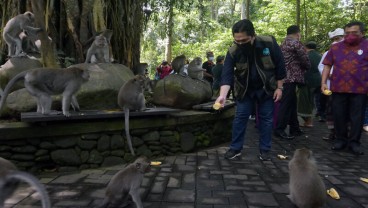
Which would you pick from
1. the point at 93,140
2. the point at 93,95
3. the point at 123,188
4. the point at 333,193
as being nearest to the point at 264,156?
the point at 333,193

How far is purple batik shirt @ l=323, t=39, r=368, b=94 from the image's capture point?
18.8 ft

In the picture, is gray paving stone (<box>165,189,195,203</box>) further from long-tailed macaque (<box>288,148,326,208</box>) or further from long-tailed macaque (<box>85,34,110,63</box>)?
long-tailed macaque (<box>85,34,110,63</box>)

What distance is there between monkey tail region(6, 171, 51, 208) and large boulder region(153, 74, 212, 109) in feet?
13.1

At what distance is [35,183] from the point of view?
101 inches

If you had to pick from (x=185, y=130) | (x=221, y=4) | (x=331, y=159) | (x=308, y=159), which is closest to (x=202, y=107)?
(x=185, y=130)

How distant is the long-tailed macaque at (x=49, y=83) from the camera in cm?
479

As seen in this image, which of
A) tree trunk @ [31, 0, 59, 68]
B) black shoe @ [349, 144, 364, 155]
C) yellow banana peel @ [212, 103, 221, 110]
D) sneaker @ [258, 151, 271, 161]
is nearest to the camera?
yellow banana peel @ [212, 103, 221, 110]

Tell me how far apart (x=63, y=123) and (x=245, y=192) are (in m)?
2.49

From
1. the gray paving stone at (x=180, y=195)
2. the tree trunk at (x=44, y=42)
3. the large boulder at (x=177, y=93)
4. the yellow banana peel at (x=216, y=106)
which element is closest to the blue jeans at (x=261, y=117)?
the yellow banana peel at (x=216, y=106)

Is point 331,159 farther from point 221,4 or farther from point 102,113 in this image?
point 221,4

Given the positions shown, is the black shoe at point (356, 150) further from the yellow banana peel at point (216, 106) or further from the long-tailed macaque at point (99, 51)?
the long-tailed macaque at point (99, 51)

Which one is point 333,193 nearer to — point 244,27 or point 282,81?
point 282,81

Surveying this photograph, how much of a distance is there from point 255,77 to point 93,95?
8.14 ft

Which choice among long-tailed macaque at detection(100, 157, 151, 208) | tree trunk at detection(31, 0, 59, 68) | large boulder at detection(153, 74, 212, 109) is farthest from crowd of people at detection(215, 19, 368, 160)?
tree trunk at detection(31, 0, 59, 68)
